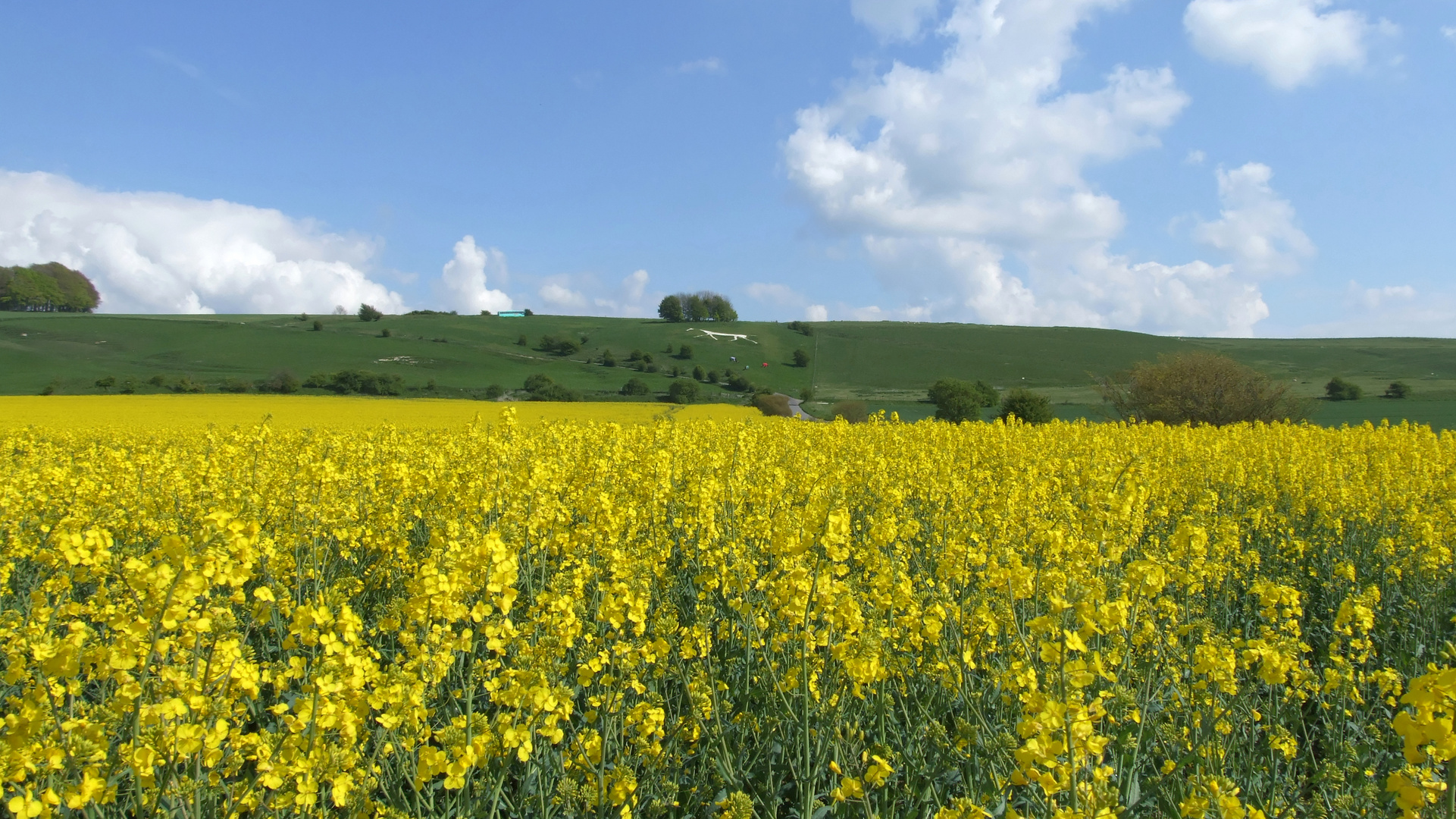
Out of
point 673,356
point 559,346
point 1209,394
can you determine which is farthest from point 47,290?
point 1209,394

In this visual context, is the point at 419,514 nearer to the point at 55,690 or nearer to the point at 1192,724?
the point at 55,690

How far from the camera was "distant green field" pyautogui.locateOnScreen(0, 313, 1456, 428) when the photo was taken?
55.1 metres

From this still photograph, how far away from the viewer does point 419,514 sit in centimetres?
635

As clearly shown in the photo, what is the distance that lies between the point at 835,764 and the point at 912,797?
28.7 inches

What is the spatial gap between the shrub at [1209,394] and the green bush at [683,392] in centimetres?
2895

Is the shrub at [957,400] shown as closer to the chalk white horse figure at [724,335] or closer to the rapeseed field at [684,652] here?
the rapeseed field at [684,652]

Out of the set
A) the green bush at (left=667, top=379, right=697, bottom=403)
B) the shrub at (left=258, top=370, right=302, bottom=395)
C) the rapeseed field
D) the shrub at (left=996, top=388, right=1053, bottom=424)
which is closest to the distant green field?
the green bush at (left=667, top=379, right=697, bottom=403)

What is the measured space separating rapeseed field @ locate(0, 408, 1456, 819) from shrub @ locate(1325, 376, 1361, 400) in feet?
188

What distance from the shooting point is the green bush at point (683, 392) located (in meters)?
52.3

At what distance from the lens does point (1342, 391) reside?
5234 cm

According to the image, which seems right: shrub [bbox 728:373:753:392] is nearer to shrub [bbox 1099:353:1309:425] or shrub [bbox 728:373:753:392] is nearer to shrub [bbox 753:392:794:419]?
shrub [bbox 753:392:794:419]

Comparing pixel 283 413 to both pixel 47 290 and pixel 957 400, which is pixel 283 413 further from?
pixel 47 290

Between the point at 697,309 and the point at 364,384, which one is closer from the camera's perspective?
the point at 364,384

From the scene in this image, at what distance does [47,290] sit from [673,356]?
8306cm
